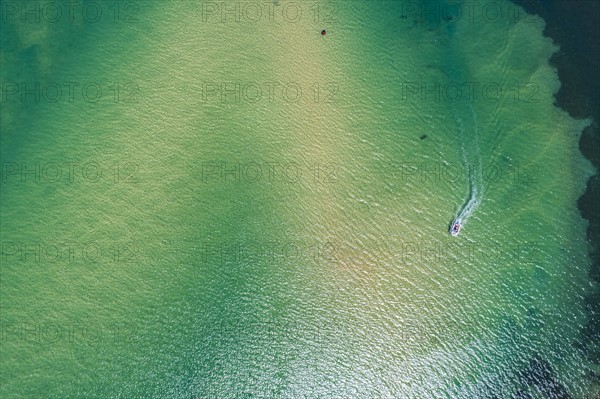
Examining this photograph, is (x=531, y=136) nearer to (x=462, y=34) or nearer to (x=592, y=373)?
(x=462, y=34)

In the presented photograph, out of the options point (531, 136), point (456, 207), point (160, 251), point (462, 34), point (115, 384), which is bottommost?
point (115, 384)

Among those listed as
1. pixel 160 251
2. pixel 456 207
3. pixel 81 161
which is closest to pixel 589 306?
pixel 456 207

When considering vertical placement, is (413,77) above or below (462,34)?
below

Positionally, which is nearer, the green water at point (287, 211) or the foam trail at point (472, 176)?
the green water at point (287, 211)

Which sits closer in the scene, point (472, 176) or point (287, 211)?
point (287, 211)

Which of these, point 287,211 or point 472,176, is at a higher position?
point 472,176

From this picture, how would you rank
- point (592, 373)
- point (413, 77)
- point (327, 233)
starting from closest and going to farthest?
point (592, 373)
point (327, 233)
point (413, 77)

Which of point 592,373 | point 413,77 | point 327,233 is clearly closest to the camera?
point 592,373

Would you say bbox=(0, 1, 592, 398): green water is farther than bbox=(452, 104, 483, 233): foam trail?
No
